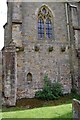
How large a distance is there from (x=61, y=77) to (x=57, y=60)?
1835mm

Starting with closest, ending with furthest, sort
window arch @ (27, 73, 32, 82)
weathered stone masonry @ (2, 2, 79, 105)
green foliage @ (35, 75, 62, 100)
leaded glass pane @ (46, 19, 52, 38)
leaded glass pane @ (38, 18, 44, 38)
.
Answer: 1. green foliage @ (35, 75, 62, 100)
2. weathered stone masonry @ (2, 2, 79, 105)
3. window arch @ (27, 73, 32, 82)
4. leaded glass pane @ (38, 18, 44, 38)
5. leaded glass pane @ (46, 19, 52, 38)

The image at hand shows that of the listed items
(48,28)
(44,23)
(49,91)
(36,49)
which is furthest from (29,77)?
(44,23)

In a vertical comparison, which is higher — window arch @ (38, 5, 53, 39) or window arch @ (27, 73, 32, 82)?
window arch @ (38, 5, 53, 39)

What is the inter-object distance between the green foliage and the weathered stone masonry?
0.48m

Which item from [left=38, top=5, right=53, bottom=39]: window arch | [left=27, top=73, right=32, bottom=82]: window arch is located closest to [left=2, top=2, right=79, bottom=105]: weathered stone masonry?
[left=27, top=73, right=32, bottom=82]: window arch

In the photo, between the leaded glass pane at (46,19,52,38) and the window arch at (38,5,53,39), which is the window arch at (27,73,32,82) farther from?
the leaded glass pane at (46,19,52,38)

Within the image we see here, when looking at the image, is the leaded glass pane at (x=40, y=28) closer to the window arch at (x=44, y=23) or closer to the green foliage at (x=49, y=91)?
the window arch at (x=44, y=23)

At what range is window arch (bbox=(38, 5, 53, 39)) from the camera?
94.8ft

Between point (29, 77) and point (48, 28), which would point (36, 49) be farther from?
point (48, 28)

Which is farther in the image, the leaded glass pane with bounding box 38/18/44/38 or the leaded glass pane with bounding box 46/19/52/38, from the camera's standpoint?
the leaded glass pane with bounding box 46/19/52/38

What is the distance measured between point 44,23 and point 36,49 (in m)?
3.47

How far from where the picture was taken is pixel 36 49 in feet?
90.4

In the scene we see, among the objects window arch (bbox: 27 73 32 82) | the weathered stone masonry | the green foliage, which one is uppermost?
the weathered stone masonry

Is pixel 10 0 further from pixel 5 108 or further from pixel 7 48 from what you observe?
pixel 5 108
